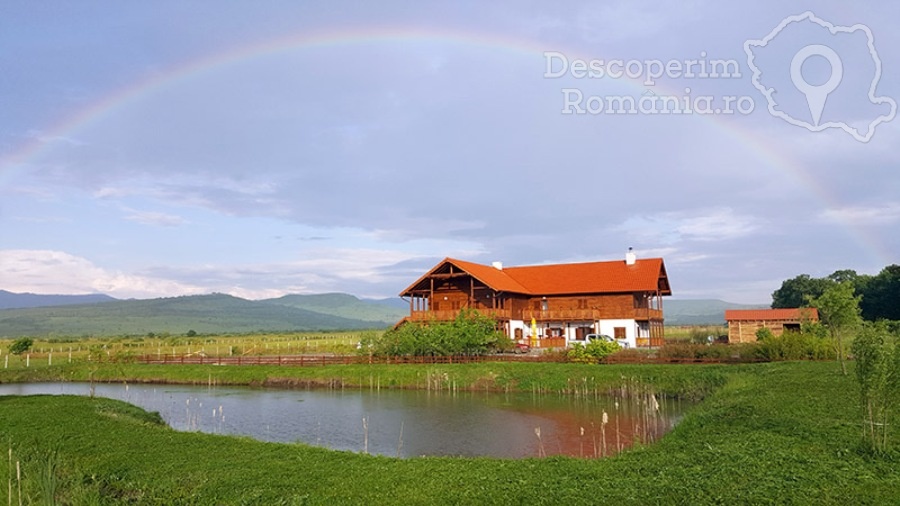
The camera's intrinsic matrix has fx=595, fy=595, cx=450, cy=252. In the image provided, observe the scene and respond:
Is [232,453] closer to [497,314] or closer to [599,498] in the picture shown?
[599,498]

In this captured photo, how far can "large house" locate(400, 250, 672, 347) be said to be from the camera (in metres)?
41.2

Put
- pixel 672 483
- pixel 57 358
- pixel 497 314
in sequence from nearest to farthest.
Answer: pixel 672 483, pixel 497 314, pixel 57 358

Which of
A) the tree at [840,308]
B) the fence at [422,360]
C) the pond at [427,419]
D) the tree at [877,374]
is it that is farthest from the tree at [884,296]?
the tree at [877,374]

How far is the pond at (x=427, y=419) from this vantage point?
16.5 metres

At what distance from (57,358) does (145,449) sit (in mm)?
41709

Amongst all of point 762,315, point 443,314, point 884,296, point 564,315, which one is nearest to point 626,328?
point 564,315

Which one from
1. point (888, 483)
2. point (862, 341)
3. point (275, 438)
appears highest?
point (862, 341)

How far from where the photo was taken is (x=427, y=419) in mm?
21172

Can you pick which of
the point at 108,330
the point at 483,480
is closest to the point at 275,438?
the point at 483,480

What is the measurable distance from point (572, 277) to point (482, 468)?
3544 cm

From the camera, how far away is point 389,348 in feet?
119

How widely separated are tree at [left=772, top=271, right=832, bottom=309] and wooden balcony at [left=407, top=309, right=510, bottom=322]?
59.9m

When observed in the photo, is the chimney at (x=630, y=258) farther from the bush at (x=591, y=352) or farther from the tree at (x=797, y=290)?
the tree at (x=797, y=290)

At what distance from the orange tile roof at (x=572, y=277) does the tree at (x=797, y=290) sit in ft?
162
